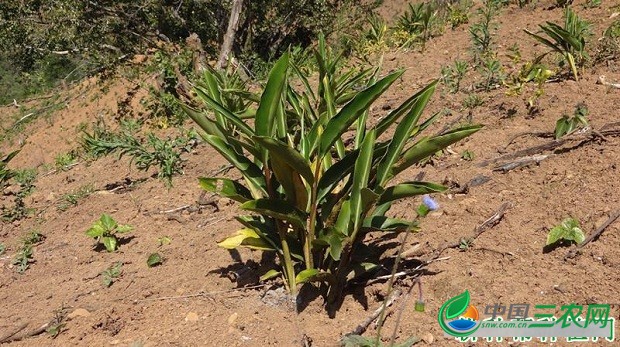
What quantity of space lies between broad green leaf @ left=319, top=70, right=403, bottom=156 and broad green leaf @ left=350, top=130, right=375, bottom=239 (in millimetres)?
114

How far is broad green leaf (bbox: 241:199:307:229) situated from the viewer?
194cm

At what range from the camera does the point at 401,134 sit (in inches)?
77.2

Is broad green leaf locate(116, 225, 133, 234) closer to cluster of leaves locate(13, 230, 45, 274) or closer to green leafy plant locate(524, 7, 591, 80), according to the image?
cluster of leaves locate(13, 230, 45, 274)

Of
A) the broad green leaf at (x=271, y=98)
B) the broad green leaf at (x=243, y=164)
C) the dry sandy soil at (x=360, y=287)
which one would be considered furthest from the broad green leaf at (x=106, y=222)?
the broad green leaf at (x=271, y=98)

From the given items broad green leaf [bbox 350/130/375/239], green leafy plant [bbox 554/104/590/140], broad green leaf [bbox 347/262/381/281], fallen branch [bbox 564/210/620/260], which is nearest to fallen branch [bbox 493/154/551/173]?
green leafy plant [bbox 554/104/590/140]

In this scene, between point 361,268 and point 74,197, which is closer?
point 361,268

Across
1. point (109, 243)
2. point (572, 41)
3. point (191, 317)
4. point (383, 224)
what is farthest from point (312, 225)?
point (572, 41)

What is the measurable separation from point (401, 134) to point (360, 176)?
203mm

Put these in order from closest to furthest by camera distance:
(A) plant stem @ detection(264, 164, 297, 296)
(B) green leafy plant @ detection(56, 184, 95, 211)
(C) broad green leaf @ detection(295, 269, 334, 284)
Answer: (C) broad green leaf @ detection(295, 269, 334, 284) → (A) plant stem @ detection(264, 164, 297, 296) → (B) green leafy plant @ detection(56, 184, 95, 211)

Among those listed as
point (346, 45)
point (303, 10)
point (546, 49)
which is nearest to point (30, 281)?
point (546, 49)

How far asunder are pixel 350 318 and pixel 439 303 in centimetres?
34

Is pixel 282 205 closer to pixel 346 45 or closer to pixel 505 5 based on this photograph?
pixel 505 5

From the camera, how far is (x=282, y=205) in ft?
6.61

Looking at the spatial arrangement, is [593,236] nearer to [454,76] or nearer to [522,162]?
[522,162]
